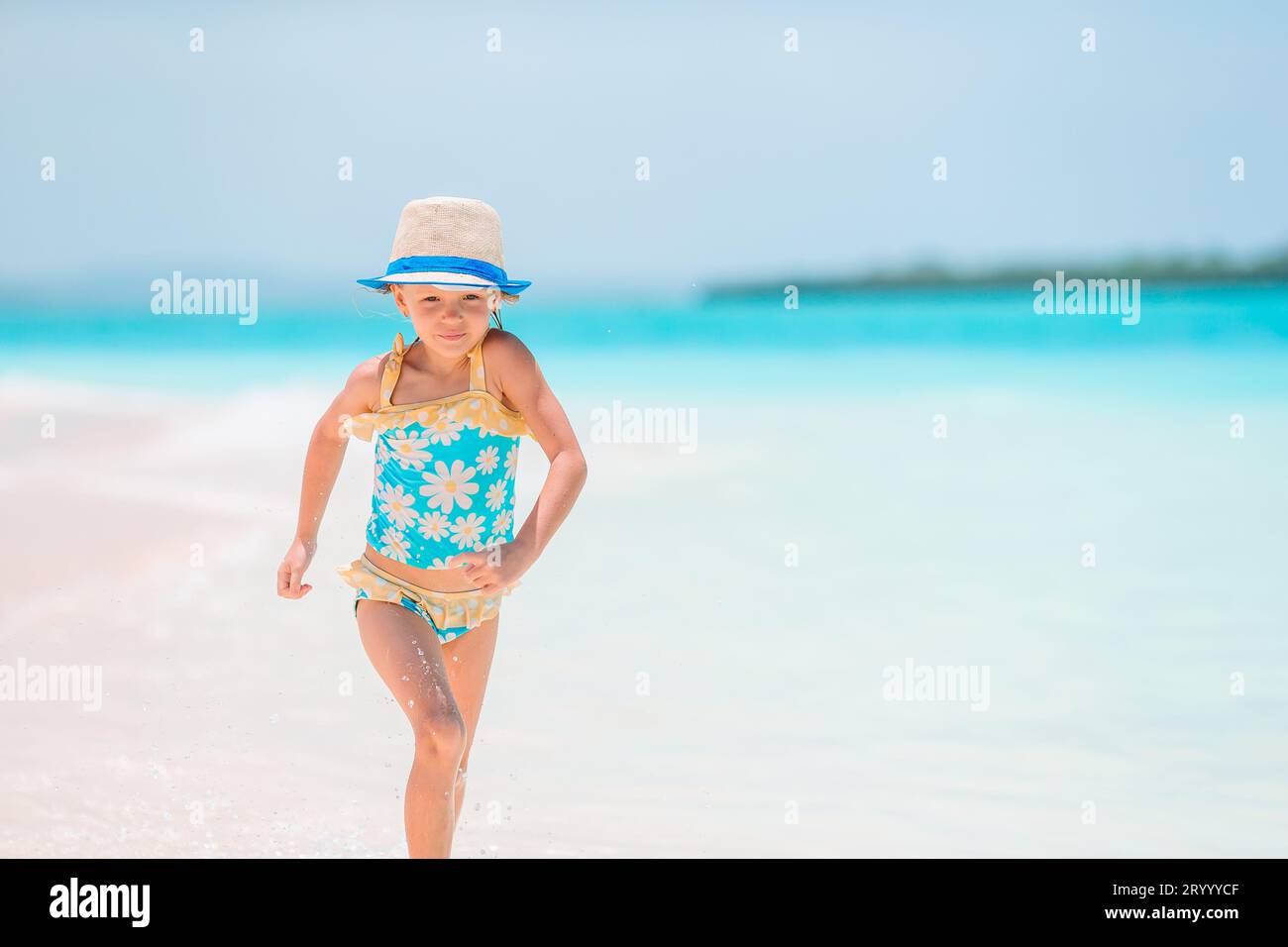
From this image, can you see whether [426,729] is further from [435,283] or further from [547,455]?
[435,283]

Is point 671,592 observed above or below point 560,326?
below

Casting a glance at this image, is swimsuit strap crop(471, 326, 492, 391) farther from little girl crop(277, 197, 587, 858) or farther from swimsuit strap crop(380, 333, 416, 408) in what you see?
swimsuit strap crop(380, 333, 416, 408)

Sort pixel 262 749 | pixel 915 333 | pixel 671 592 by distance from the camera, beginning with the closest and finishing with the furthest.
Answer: pixel 262 749 < pixel 671 592 < pixel 915 333

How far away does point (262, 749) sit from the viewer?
4141 mm

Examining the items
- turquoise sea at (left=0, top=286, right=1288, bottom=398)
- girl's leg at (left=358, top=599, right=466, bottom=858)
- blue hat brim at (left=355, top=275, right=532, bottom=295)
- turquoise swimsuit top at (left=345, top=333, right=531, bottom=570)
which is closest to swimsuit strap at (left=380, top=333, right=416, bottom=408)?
turquoise swimsuit top at (left=345, top=333, right=531, bottom=570)

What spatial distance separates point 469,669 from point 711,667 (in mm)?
1978

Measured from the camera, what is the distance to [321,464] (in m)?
3.03

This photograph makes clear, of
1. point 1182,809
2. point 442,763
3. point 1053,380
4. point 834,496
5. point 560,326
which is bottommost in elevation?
point 1182,809

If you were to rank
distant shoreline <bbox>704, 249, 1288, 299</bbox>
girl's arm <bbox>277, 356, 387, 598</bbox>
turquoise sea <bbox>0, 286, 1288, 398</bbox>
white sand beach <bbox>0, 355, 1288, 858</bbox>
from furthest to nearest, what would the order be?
distant shoreline <bbox>704, 249, 1288, 299</bbox>, turquoise sea <bbox>0, 286, 1288, 398</bbox>, white sand beach <bbox>0, 355, 1288, 858</bbox>, girl's arm <bbox>277, 356, 387, 598</bbox>

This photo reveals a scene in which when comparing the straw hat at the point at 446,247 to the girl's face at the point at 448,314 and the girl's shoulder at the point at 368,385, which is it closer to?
the girl's face at the point at 448,314

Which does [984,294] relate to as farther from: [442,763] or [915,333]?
[442,763]

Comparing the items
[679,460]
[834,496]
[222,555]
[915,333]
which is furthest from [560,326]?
[222,555]

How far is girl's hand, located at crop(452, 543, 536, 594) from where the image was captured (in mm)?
2758

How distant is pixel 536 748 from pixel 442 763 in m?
1.42
